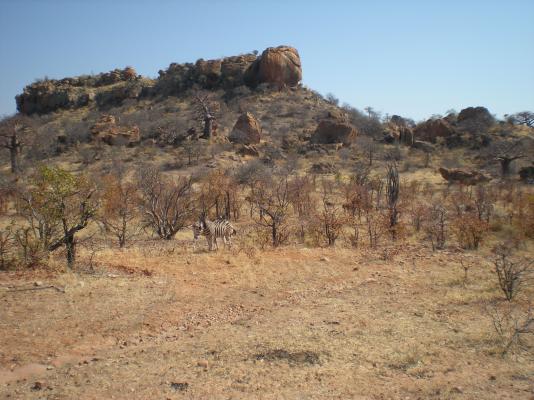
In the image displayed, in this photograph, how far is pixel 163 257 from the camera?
10094mm

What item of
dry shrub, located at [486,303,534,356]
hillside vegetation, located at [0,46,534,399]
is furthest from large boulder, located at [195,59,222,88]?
dry shrub, located at [486,303,534,356]

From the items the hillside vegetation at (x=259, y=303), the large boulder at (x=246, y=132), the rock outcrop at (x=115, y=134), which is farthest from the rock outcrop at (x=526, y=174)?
the rock outcrop at (x=115, y=134)

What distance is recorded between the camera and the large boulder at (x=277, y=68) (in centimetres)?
4738

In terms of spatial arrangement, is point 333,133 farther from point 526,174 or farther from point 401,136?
point 526,174

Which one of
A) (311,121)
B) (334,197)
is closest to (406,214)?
(334,197)

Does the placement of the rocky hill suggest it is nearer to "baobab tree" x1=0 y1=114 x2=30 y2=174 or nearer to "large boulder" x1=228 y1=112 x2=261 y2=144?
"large boulder" x1=228 y1=112 x2=261 y2=144

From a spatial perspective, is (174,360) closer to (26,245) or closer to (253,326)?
(253,326)

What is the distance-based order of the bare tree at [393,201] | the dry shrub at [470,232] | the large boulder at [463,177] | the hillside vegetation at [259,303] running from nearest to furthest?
the hillside vegetation at [259,303] < the dry shrub at [470,232] < the bare tree at [393,201] < the large boulder at [463,177]

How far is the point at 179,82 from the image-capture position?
51281 mm

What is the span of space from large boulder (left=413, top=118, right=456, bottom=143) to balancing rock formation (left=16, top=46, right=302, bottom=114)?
15567 mm

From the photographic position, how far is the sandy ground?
Answer: 4938 mm

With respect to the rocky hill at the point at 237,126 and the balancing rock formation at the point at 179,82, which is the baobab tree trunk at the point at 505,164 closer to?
the rocky hill at the point at 237,126

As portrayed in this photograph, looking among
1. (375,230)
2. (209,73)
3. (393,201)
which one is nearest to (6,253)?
(375,230)

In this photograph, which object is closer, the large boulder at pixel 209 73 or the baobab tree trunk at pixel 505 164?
the baobab tree trunk at pixel 505 164
